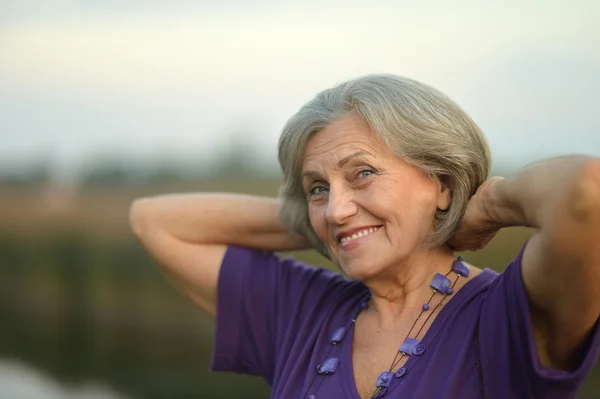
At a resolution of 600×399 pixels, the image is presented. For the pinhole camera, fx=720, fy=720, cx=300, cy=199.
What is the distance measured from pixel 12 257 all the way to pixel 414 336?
460 cm

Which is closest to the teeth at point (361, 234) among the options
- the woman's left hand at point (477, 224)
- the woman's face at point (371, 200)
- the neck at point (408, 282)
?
the woman's face at point (371, 200)

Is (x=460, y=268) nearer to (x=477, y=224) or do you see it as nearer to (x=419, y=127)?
(x=477, y=224)

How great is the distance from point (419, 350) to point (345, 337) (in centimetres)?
26

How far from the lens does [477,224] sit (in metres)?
1.62

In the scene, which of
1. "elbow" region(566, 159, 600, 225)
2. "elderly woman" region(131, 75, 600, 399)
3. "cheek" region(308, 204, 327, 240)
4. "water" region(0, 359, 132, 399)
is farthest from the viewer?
"water" region(0, 359, 132, 399)

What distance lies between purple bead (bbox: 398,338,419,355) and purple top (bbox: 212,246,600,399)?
0.7 inches

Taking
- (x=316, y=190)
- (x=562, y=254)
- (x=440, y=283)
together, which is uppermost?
(x=562, y=254)

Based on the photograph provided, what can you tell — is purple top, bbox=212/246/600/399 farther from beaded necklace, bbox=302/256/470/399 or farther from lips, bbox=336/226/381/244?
lips, bbox=336/226/381/244

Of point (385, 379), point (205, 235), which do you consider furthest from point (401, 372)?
point (205, 235)

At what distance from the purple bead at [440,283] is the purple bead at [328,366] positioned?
0.29m

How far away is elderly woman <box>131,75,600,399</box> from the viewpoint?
4.13 feet

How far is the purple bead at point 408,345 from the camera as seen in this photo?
1574 mm

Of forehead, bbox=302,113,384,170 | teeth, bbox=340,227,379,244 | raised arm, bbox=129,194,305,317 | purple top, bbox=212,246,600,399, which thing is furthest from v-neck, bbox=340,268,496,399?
raised arm, bbox=129,194,305,317

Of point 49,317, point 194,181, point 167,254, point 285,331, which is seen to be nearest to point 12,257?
point 49,317
